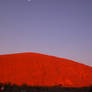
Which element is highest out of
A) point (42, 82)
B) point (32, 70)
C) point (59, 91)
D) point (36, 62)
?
point (36, 62)

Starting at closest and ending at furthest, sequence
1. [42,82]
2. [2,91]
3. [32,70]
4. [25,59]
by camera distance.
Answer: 1. [2,91]
2. [42,82]
3. [32,70]
4. [25,59]

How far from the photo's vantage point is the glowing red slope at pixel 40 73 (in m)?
35.1

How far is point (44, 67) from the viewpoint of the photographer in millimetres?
41812

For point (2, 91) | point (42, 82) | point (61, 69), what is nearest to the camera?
point (2, 91)

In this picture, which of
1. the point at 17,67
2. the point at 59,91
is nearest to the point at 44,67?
the point at 17,67

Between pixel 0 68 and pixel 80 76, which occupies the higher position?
pixel 0 68

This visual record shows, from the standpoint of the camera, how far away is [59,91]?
2189cm

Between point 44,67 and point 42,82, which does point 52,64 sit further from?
point 42,82

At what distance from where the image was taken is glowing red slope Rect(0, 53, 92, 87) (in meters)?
35.1

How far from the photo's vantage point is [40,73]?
38312 mm

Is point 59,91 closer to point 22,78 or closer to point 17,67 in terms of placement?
point 22,78

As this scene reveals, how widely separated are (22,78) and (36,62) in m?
9.31

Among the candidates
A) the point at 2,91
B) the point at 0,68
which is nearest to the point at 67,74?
the point at 0,68

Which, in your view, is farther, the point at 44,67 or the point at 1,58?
the point at 1,58
